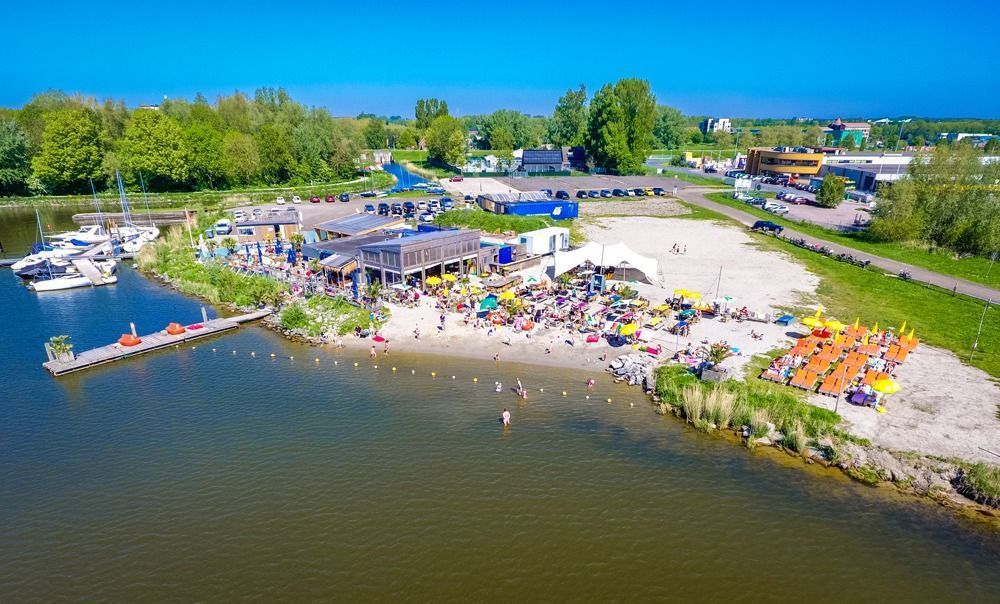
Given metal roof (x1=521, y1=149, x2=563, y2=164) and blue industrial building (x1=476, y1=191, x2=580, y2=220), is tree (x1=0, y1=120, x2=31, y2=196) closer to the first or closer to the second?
blue industrial building (x1=476, y1=191, x2=580, y2=220)

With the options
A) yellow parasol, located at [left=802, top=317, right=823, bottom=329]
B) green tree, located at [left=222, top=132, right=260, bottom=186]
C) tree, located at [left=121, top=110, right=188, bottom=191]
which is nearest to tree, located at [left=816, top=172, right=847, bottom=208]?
yellow parasol, located at [left=802, top=317, right=823, bottom=329]

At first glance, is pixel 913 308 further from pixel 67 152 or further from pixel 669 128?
pixel 669 128

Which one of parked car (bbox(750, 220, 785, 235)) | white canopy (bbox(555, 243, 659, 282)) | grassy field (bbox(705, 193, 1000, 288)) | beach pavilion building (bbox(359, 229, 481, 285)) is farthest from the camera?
parked car (bbox(750, 220, 785, 235))

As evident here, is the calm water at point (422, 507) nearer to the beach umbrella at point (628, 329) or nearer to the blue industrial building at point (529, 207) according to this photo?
the beach umbrella at point (628, 329)

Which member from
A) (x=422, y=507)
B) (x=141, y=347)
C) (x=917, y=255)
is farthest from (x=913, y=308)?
(x=141, y=347)

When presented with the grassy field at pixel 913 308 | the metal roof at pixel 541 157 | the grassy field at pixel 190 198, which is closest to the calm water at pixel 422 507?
the grassy field at pixel 913 308

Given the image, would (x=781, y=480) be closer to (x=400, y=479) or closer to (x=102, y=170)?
(x=400, y=479)
